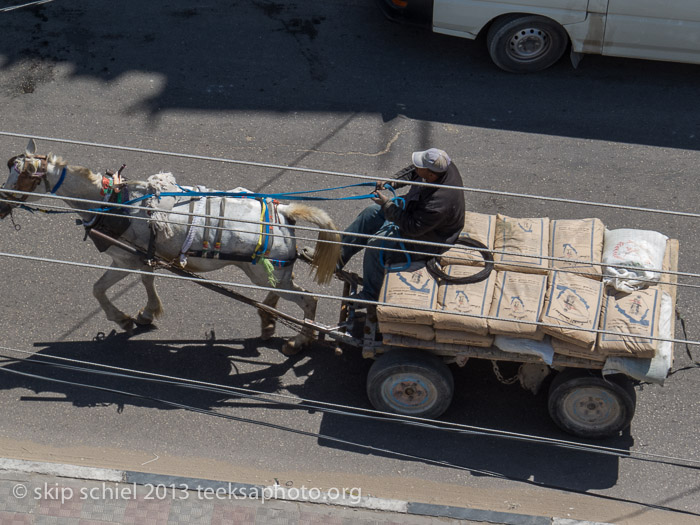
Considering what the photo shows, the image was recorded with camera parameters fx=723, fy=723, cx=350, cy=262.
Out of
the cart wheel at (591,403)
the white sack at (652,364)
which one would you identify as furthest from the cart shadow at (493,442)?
the white sack at (652,364)

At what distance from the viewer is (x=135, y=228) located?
6.03 m

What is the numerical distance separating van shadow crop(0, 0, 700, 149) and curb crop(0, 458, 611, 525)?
4.50 m

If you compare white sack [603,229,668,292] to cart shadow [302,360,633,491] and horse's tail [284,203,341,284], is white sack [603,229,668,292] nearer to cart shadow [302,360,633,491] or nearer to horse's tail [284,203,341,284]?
cart shadow [302,360,633,491]

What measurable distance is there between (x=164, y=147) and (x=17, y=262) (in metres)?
2.17

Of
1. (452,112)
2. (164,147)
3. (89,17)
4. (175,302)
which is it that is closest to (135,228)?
(175,302)

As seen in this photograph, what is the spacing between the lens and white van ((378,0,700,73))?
867 cm

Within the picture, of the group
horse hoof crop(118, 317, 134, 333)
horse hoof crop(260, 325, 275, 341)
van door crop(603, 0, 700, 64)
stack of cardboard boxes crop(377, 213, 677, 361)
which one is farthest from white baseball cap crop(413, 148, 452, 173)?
van door crop(603, 0, 700, 64)

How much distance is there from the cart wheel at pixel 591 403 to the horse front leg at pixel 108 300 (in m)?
3.78

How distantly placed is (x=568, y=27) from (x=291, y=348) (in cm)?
542

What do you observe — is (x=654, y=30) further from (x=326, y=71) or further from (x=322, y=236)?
(x=322, y=236)

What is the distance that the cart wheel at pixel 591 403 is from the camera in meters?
5.59

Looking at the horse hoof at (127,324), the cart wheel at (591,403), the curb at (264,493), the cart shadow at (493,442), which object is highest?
the horse hoof at (127,324)

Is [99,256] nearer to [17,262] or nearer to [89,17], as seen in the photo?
Answer: [17,262]

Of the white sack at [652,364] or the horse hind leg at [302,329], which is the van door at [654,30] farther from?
the horse hind leg at [302,329]
